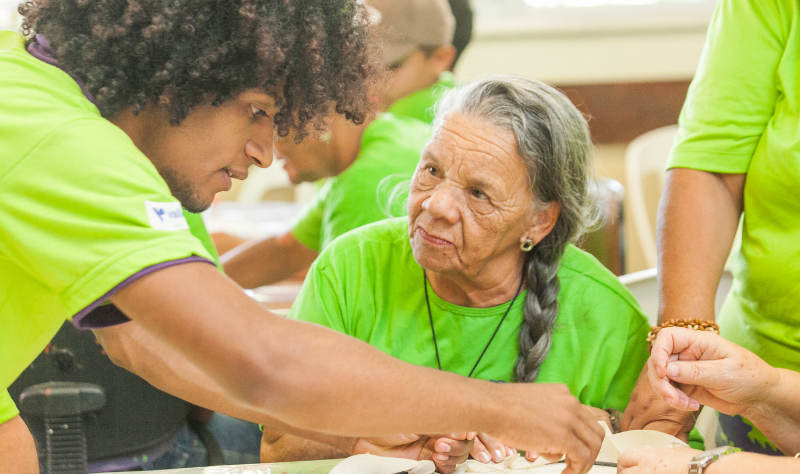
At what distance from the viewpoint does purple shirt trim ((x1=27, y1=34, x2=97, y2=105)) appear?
892 mm

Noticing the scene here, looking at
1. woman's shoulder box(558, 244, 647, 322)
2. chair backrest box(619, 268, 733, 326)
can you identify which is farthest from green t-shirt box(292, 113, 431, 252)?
chair backrest box(619, 268, 733, 326)

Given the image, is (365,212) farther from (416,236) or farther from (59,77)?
(59,77)

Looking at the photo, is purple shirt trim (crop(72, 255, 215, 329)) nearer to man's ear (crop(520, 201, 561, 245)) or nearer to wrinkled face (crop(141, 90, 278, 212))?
wrinkled face (crop(141, 90, 278, 212))

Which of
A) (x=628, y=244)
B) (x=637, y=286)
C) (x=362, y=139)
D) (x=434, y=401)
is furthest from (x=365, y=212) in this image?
(x=628, y=244)

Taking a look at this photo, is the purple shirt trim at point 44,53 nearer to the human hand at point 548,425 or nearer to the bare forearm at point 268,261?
the human hand at point 548,425

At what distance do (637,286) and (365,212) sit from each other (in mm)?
720

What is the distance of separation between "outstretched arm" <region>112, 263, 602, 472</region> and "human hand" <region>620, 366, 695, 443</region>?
0.47m

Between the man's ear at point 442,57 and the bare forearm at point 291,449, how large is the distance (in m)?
1.58

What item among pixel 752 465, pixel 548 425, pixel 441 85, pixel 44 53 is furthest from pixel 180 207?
pixel 441 85

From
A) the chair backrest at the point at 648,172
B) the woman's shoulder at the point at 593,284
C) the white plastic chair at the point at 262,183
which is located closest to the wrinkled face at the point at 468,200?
the woman's shoulder at the point at 593,284

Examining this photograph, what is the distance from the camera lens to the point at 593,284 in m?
1.49

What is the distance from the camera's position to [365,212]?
1930 mm

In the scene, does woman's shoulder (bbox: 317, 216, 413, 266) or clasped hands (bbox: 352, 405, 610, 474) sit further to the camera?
woman's shoulder (bbox: 317, 216, 413, 266)

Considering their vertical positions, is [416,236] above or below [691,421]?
above
